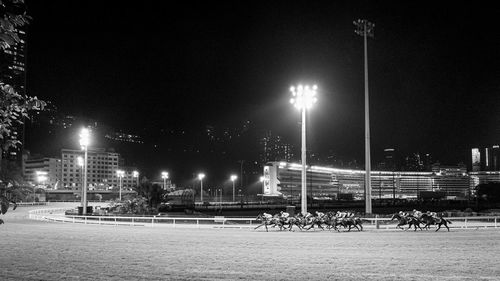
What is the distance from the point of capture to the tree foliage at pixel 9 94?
13.5 ft

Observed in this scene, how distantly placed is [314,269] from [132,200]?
114 ft

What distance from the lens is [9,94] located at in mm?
4352

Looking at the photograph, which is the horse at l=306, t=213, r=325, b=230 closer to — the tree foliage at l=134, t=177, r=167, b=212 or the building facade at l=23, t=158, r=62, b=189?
the tree foliage at l=134, t=177, r=167, b=212

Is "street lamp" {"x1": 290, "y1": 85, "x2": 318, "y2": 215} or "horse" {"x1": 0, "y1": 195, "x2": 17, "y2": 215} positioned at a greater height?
"street lamp" {"x1": 290, "y1": 85, "x2": 318, "y2": 215}

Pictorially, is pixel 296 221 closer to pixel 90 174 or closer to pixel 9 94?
pixel 9 94

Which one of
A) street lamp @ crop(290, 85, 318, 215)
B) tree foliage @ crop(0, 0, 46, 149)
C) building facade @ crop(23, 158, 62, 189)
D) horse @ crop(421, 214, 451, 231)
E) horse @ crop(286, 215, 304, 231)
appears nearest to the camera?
tree foliage @ crop(0, 0, 46, 149)

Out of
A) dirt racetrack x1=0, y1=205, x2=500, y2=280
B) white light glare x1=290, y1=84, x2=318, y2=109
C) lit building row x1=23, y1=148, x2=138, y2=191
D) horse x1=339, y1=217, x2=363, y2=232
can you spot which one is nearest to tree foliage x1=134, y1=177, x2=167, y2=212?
white light glare x1=290, y1=84, x2=318, y2=109

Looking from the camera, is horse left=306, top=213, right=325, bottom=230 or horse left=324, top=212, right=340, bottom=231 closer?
horse left=324, top=212, right=340, bottom=231

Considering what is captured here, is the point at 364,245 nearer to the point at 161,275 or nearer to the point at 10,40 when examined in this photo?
the point at 161,275

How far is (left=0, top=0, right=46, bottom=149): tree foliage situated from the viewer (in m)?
4.12

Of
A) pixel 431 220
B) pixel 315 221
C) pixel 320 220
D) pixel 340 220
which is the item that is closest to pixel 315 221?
pixel 315 221

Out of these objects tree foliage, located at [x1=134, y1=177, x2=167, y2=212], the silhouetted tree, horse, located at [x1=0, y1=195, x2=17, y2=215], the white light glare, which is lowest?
tree foliage, located at [x1=134, y1=177, x2=167, y2=212]

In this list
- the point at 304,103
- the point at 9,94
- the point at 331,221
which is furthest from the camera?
the point at 304,103

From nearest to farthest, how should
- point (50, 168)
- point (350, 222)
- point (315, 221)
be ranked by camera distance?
point (350, 222) < point (315, 221) < point (50, 168)
